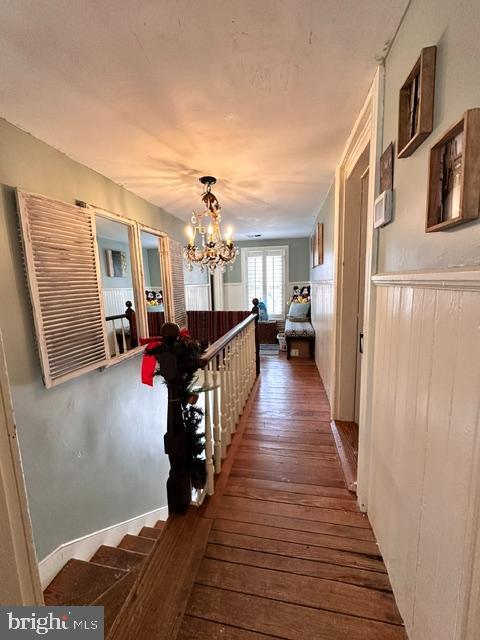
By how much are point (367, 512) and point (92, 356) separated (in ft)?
6.87

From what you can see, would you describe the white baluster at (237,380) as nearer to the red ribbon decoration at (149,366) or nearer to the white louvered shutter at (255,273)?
the red ribbon decoration at (149,366)

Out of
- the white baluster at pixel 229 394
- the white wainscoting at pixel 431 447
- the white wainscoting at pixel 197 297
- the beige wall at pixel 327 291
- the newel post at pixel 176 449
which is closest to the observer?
the white wainscoting at pixel 431 447

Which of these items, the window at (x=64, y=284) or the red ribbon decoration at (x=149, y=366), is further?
the window at (x=64, y=284)

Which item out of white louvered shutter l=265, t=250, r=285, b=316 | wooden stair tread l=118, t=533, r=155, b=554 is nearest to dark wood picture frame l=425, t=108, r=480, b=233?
wooden stair tread l=118, t=533, r=155, b=554

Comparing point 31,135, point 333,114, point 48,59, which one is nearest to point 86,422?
point 31,135

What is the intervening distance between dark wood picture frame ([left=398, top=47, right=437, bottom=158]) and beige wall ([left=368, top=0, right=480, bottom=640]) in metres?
0.03

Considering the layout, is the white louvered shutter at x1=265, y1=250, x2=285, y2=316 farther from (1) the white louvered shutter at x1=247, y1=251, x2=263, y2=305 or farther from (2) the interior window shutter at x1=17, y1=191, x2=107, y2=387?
(2) the interior window shutter at x1=17, y1=191, x2=107, y2=387

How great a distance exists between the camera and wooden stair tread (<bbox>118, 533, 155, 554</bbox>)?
97.1 inches

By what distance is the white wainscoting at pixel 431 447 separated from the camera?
0.59 meters

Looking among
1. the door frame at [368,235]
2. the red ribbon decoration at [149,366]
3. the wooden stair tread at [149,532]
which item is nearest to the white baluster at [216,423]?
the red ribbon decoration at [149,366]

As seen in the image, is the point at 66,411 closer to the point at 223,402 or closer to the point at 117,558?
the point at 223,402

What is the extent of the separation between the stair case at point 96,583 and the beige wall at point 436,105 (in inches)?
82.4

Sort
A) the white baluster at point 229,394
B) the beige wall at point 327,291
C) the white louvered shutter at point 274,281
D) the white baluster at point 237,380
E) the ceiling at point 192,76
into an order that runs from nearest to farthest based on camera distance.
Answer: the ceiling at point 192,76 < the white baluster at point 229,394 < the white baluster at point 237,380 < the beige wall at point 327,291 < the white louvered shutter at point 274,281

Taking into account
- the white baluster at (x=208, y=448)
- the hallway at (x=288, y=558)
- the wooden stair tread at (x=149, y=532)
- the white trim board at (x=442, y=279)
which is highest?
the white trim board at (x=442, y=279)
